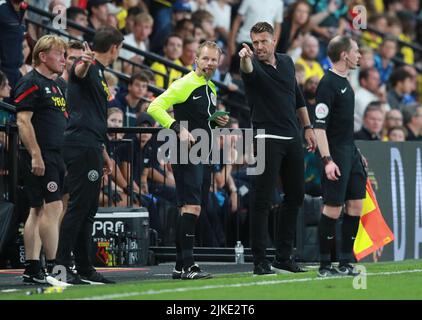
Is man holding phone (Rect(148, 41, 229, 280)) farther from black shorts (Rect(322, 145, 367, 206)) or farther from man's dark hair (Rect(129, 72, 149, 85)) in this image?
man's dark hair (Rect(129, 72, 149, 85))

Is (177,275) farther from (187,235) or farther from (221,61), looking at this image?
(221,61)

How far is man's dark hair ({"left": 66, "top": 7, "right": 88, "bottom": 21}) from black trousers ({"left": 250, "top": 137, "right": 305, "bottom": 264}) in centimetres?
636

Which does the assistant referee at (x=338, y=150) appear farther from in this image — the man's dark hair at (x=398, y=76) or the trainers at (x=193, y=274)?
the man's dark hair at (x=398, y=76)

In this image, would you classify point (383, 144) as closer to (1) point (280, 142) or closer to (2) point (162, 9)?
(1) point (280, 142)

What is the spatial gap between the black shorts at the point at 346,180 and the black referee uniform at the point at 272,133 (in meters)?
0.37

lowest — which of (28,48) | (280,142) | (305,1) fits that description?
(280,142)

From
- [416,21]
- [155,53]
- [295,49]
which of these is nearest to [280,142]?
[155,53]

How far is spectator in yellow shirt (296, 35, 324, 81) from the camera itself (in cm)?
1989

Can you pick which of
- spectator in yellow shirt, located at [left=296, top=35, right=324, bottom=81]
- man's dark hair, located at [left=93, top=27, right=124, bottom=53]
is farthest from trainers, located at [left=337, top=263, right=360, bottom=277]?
spectator in yellow shirt, located at [left=296, top=35, right=324, bottom=81]

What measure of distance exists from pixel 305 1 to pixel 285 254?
36.0ft

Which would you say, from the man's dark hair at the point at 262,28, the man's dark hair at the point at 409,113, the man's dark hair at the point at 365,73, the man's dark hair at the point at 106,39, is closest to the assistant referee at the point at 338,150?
the man's dark hair at the point at 262,28

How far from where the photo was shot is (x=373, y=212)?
12.0 m

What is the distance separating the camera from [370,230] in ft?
39.7

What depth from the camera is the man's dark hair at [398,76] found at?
72.3 ft
